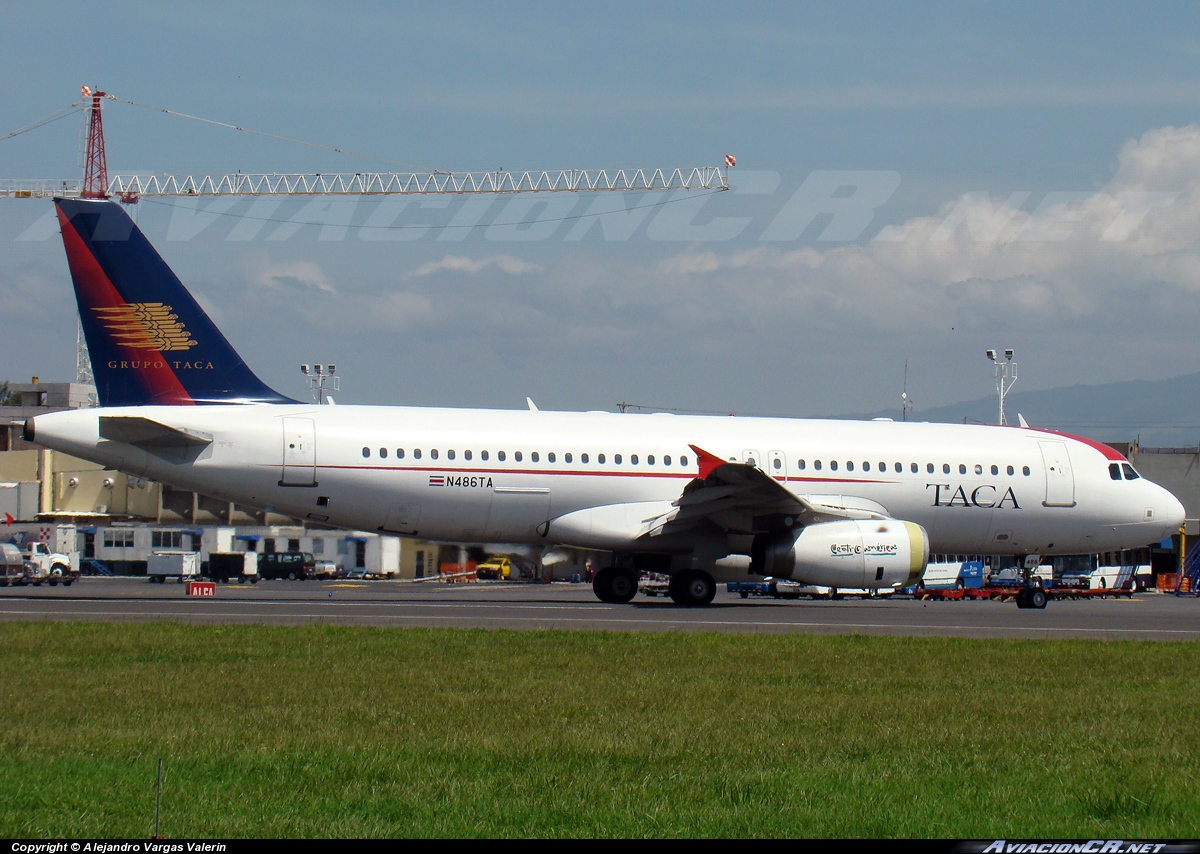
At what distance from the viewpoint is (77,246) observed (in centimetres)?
2620

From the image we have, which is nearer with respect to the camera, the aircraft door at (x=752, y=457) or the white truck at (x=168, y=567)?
the aircraft door at (x=752, y=457)

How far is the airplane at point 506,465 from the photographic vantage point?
1001 inches

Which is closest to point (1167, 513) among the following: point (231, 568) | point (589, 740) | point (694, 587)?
point (694, 587)

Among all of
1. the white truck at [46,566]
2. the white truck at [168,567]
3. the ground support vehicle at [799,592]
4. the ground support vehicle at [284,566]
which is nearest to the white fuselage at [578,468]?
the ground support vehicle at [799,592]

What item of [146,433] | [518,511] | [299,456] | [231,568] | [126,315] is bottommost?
[231,568]

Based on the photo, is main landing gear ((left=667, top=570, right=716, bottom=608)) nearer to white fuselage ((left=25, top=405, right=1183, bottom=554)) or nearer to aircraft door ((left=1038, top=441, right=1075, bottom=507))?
white fuselage ((left=25, top=405, right=1183, bottom=554))

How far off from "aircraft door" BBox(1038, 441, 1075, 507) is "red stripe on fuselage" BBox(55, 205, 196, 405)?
62.2 feet

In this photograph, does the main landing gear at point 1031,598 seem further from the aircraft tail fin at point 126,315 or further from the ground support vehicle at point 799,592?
the aircraft tail fin at point 126,315

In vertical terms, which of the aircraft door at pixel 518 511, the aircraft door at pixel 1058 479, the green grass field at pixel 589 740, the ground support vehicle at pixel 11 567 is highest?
the aircraft door at pixel 1058 479

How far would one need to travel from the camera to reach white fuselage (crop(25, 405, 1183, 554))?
84.1 feet

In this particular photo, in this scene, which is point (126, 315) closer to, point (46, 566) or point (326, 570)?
point (46, 566)

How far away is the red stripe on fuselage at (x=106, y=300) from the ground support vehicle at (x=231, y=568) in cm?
2755

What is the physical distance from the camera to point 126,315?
86.1 feet

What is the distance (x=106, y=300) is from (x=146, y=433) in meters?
3.21
